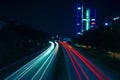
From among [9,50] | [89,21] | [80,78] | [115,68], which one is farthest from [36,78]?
[89,21]

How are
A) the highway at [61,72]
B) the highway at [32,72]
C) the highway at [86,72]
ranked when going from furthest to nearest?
the highway at [32,72] → the highway at [61,72] → the highway at [86,72]

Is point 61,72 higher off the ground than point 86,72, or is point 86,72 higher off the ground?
point 86,72

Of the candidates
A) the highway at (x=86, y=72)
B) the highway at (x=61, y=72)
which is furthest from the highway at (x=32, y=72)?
the highway at (x=86, y=72)

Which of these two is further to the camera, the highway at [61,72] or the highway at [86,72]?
the highway at [61,72]

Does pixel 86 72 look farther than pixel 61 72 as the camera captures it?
No

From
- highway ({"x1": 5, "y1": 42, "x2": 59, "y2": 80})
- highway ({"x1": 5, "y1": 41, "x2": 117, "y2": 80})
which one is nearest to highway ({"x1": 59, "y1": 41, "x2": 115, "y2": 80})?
highway ({"x1": 5, "y1": 41, "x2": 117, "y2": 80})

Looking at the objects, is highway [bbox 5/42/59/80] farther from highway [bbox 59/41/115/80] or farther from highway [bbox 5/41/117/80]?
highway [bbox 59/41/115/80]

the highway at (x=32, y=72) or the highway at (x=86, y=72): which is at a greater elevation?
the highway at (x=86, y=72)

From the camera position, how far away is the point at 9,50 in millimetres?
50906

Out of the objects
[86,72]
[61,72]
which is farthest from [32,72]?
[86,72]

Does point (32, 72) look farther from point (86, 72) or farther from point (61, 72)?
point (86, 72)

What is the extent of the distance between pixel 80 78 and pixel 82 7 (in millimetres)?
157213

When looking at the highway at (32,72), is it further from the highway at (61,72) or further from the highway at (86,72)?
the highway at (86,72)

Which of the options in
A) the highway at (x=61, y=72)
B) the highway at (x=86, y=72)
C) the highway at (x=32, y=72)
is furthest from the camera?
the highway at (x=32, y=72)
